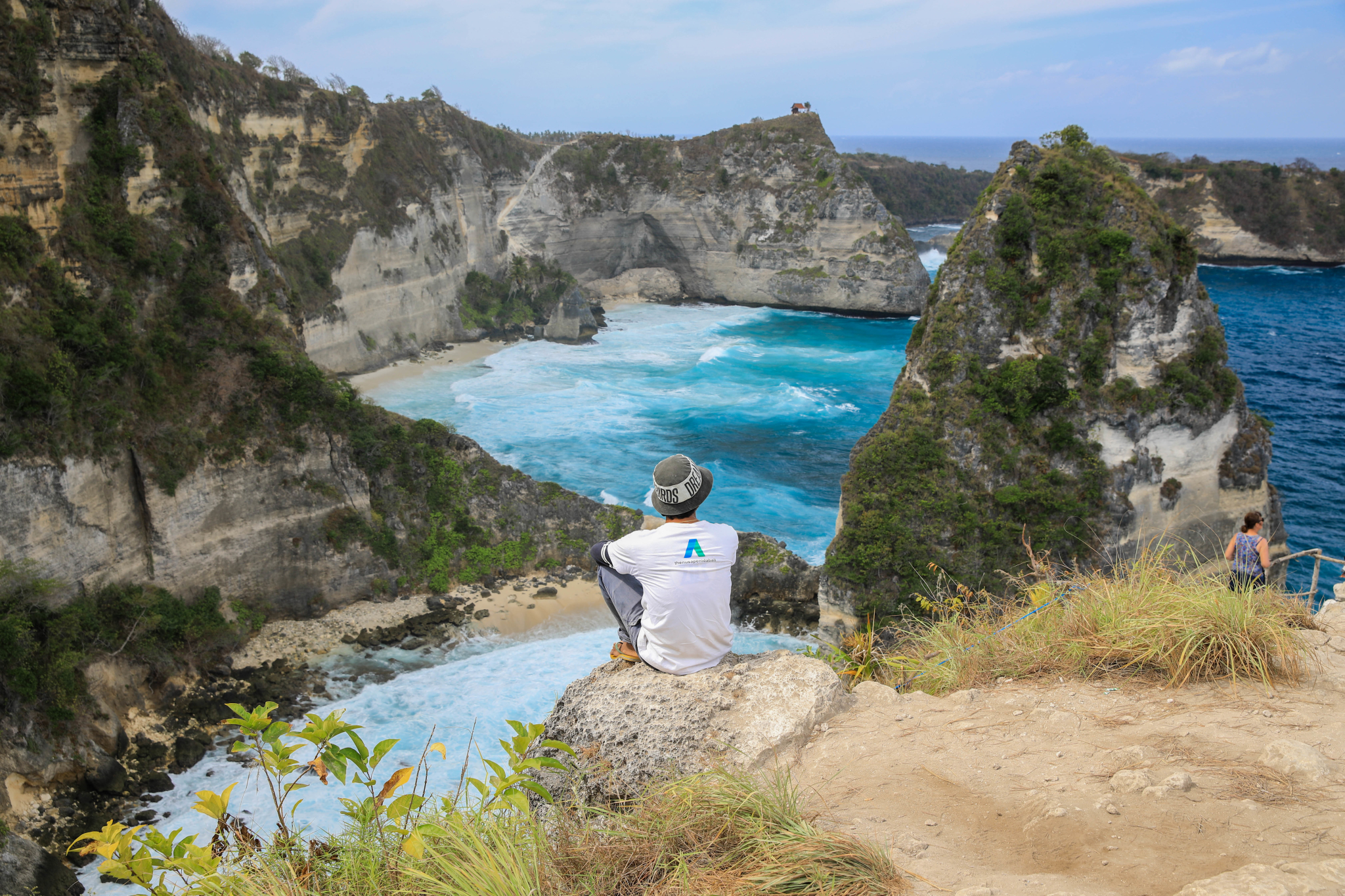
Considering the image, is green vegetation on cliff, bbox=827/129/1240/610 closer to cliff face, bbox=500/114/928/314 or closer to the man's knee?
the man's knee

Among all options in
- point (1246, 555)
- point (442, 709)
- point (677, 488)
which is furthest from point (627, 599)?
point (442, 709)

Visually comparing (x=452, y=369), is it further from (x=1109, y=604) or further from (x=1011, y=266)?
(x=1109, y=604)

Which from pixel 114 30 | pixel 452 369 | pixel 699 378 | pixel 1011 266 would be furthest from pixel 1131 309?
pixel 452 369

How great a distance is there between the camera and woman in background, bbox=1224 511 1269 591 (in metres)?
8.12

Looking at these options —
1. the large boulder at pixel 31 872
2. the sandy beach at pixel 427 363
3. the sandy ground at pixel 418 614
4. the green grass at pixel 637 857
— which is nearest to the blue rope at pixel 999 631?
the green grass at pixel 637 857

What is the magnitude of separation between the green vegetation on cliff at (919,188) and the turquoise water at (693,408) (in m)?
48.7

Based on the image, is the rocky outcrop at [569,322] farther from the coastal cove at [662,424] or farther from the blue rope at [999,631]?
the blue rope at [999,631]

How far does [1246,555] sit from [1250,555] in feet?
0.10

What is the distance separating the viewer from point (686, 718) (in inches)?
174

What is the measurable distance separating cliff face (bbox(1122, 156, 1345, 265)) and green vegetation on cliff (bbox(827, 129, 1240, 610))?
2314 inches

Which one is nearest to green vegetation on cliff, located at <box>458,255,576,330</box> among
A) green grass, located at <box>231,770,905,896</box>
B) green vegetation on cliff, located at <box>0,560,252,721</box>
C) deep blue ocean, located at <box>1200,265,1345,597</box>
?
green vegetation on cliff, located at <box>0,560,252,721</box>

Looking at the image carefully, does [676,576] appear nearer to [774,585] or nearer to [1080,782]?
[1080,782]

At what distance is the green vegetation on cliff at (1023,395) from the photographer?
61.3 feet

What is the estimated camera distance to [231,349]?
18484mm
